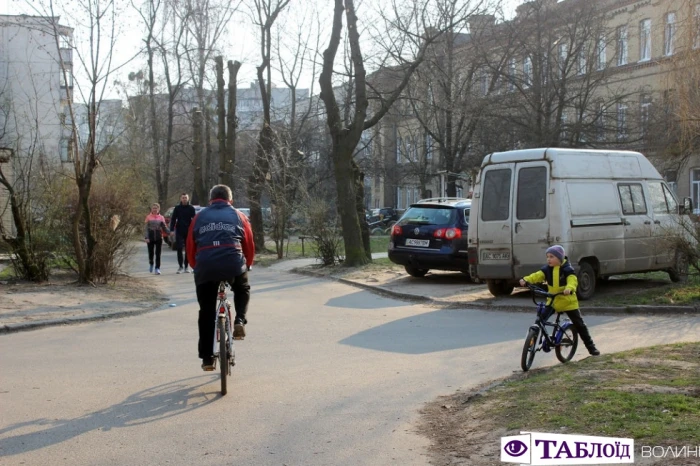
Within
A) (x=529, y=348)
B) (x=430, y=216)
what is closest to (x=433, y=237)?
(x=430, y=216)

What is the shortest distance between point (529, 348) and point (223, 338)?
9.75ft

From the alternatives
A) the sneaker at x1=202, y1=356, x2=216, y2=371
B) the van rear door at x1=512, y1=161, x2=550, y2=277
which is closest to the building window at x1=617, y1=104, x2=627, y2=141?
the van rear door at x1=512, y1=161, x2=550, y2=277

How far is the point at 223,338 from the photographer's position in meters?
7.36

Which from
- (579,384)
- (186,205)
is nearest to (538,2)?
(186,205)

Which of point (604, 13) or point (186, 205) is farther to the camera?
point (604, 13)

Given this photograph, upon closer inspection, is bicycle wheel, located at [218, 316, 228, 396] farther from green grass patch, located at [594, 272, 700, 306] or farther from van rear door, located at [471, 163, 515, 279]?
green grass patch, located at [594, 272, 700, 306]

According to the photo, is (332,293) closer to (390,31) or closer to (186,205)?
(186,205)

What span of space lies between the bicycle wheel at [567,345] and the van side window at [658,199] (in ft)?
25.6

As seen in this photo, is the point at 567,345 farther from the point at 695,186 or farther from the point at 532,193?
the point at 695,186

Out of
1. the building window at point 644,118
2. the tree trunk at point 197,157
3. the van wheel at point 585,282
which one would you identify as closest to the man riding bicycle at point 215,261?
the van wheel at point 585,282

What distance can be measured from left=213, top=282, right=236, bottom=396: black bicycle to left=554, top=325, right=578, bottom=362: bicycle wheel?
3295 millimetres

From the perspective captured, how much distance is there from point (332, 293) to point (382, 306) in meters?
2.67

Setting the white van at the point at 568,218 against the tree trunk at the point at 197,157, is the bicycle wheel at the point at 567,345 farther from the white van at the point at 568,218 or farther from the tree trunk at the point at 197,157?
the tree trunk at the point at 197,157

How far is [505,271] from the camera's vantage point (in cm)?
1426
